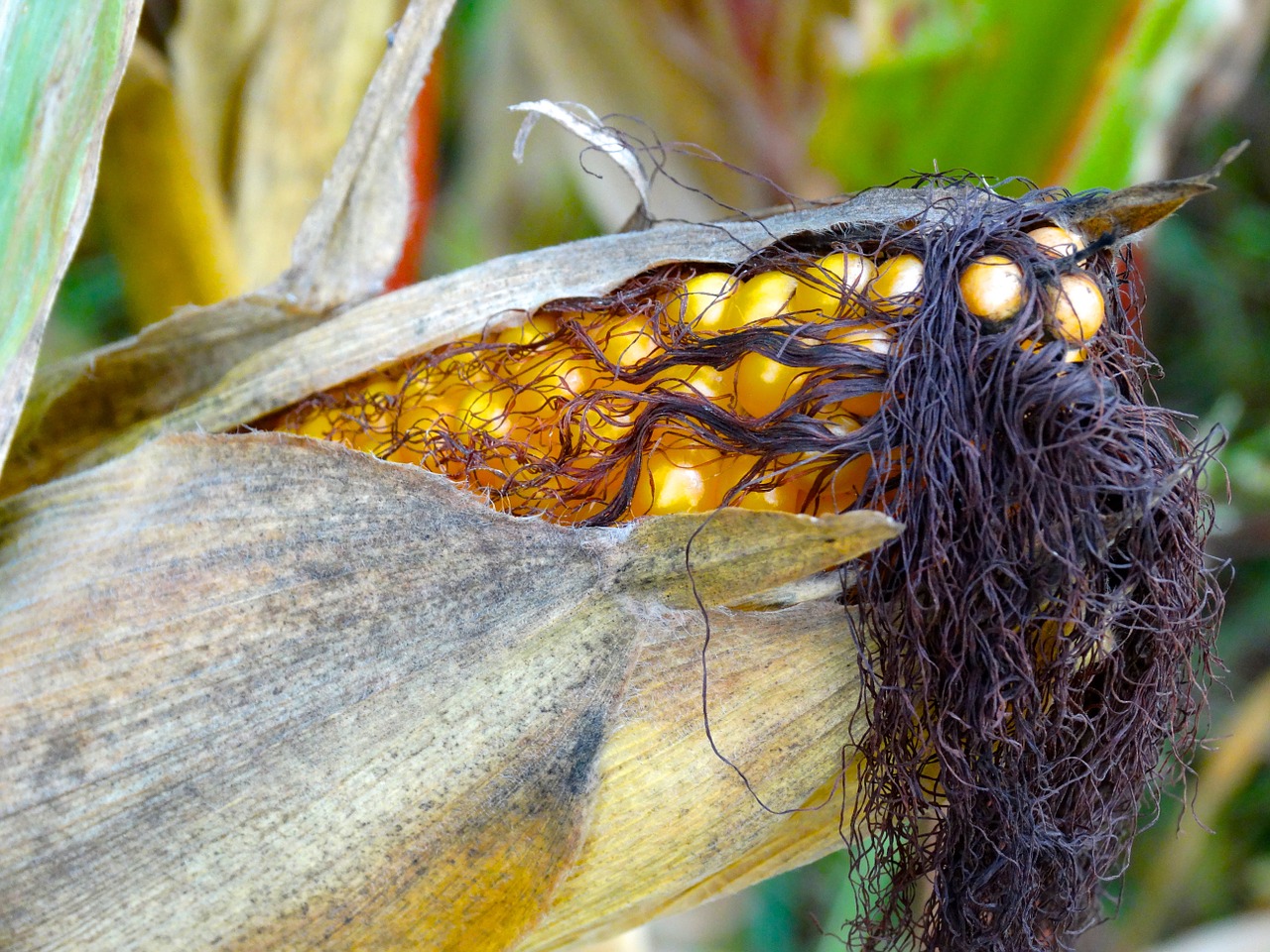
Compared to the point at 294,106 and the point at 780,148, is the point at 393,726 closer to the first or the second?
the point at 294,106

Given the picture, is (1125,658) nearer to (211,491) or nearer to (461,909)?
(461,909)

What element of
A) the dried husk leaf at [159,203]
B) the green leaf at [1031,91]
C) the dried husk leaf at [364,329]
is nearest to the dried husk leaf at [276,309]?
the dried husk leaf at [364,329]

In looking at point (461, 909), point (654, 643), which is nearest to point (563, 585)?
point (654, 643)

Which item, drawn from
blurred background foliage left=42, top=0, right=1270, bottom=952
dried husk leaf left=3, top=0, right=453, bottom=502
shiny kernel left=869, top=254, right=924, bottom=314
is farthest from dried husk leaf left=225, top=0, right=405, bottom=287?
shiny kernel left=869, top=254, right=924, bottom=314

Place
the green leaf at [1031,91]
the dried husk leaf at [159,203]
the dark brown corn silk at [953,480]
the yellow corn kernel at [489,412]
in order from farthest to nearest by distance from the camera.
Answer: the green leaf at [1031,91] → the dried husk leaf at [159,203] → the yellow corn kernel at [489,412] → the dark brown corn silk at [953,480]

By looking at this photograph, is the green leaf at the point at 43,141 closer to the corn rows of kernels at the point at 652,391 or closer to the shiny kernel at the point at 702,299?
the corn rows of kernels at the point at 652,391

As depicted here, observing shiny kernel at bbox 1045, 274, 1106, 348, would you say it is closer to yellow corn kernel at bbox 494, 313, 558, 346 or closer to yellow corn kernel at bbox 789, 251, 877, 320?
yellow corn kernel at bbox 789, 251, 877, 320

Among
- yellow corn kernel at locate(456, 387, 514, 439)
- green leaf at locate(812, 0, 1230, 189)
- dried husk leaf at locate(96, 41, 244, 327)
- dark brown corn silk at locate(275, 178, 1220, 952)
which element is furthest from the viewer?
green leaf at locate(812, 0, 1230, 189)
